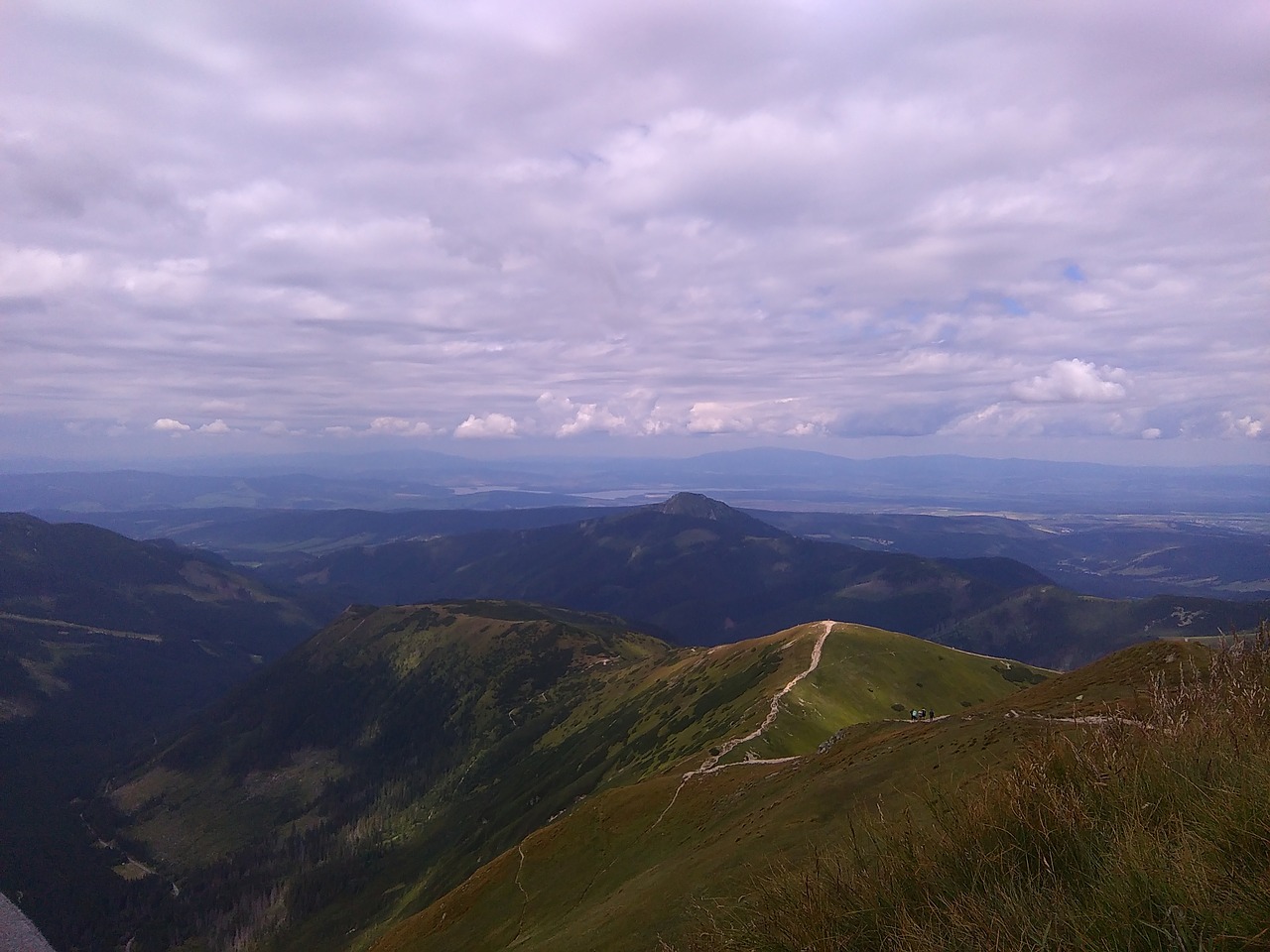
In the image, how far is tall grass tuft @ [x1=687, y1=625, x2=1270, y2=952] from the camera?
8578 millimetres

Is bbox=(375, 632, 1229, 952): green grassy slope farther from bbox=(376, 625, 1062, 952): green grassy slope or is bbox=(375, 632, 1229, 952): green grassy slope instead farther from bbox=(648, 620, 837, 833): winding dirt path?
bbox=(648, 620, 837, 833): winding dirt path

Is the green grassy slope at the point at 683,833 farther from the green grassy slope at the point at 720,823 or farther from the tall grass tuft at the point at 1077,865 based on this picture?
the tall grass tuft at the point at 1077,865

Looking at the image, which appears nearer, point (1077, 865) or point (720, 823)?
point (1077, 865)

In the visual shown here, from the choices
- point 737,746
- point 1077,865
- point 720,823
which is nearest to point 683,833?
point 720,823

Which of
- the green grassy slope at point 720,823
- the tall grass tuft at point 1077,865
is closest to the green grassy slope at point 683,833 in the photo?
the green grassy slope at point 720,823

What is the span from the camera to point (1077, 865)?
34.9 ft

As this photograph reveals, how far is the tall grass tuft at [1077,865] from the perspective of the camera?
858 cm

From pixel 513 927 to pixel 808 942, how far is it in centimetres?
6521

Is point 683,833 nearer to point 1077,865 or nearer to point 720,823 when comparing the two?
point 720,823

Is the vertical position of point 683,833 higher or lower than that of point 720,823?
lower

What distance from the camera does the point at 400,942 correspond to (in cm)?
8031

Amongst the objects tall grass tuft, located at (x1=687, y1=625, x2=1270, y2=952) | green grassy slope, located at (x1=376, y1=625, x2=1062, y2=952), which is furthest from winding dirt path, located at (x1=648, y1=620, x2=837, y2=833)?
tall grass tuft, located at (x1=687, y1=625, x2=1270, y2=952)

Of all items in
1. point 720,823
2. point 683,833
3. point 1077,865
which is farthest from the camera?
point 683,833

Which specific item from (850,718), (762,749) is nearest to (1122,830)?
(762,749)
